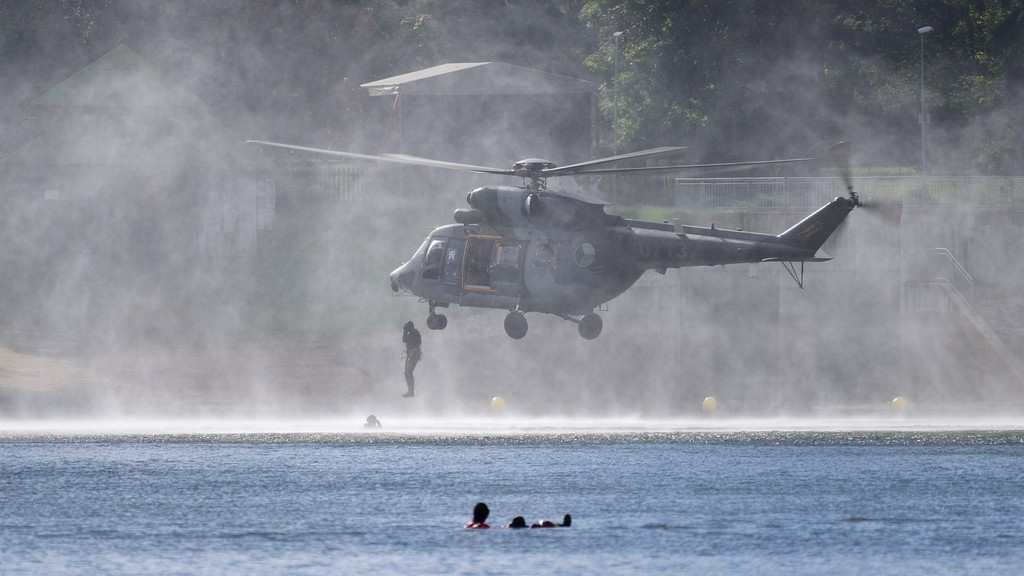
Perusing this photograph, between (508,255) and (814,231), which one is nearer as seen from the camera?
(814,231)

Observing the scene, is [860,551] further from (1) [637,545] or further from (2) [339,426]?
(2) [339,426]

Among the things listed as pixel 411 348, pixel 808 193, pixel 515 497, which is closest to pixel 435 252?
pixel 411 348

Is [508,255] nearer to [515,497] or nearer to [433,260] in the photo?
[433,260]

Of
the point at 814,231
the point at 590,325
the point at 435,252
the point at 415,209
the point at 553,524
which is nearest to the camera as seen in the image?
the point at 553,524

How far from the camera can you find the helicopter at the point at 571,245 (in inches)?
1843

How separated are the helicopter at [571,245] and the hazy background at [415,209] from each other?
2.43m

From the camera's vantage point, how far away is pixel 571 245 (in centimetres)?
4712

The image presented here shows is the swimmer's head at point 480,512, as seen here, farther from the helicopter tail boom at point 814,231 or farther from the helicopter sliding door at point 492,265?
the helicopter tail boom at point 814,231

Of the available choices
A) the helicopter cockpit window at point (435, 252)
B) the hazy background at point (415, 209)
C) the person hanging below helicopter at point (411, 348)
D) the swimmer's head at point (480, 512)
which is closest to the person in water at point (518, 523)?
the swimmer's head at point (480, 512)

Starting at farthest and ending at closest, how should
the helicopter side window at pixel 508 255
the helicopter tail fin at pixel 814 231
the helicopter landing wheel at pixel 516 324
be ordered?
the helicopter side window at pixel 508 255 → the helicopter landing wheel at pixel 516 324 → the helicopter tail fin at pixel 814 231

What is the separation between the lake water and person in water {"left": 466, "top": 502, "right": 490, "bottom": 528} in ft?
1.28

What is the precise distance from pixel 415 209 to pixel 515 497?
28.2 metres

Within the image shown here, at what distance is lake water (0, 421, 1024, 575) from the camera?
133ft

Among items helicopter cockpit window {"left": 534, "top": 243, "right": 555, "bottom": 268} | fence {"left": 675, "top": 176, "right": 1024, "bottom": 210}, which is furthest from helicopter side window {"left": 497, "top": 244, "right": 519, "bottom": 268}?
fence {"left": 675, "top": 176, "right": 1024, "bottom": 210}
